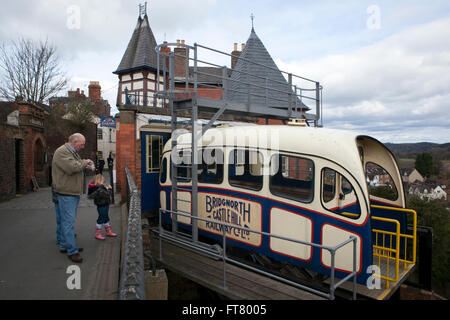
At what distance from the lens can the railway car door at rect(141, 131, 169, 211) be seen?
9625 mm

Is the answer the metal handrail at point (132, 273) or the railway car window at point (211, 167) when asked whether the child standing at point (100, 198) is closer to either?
the railway car window at point (211, 167)

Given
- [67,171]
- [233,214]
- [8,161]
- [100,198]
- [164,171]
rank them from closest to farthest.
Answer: [67,171], [100,198], [233,214], [164,171], [8,161]

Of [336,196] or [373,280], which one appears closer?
[373,280]

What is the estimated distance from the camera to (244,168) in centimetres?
629

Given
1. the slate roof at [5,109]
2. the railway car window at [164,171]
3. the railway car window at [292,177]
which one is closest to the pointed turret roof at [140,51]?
the slate roof at [5,109]

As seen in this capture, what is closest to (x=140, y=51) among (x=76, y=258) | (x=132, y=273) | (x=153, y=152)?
(x=153, y=152)

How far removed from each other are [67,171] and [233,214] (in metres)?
3.22

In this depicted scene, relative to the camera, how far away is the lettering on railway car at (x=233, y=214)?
19.2 feet

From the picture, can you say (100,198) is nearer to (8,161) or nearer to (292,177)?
(292,177)

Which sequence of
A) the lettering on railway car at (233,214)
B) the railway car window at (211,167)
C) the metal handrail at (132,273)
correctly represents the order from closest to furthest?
the metal handrail at (132,273) < the lettering on railway car at (233,214) < the railway car window at (211,167)

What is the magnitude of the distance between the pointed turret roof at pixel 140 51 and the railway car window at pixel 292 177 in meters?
20.8

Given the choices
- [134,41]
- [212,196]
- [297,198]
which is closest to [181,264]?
[212,196]
